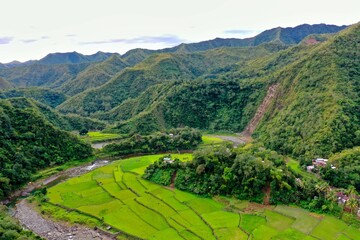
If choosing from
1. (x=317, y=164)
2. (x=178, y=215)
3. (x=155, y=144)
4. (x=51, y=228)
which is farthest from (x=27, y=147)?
(x=317, y=164)

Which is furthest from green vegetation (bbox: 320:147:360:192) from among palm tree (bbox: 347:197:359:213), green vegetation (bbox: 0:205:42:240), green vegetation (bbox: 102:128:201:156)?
green vegetation (bbox: 0:205:42:240)

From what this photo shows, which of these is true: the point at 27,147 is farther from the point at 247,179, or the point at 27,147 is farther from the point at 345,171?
the point at 345,171

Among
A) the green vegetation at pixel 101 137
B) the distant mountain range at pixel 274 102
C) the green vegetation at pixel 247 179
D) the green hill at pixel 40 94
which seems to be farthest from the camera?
the green hill at pixel 40 94

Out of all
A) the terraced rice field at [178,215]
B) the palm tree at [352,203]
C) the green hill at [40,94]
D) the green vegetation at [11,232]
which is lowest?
the terraced rice field at [178,215]

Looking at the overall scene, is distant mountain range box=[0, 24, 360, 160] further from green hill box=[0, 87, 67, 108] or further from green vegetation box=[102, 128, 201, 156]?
green vegetation box=[102, 128, 201, 156]

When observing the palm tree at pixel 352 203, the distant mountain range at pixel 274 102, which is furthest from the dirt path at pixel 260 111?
the palm tree at pixel 352 203

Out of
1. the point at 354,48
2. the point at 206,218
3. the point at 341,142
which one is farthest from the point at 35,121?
the point at 354,48

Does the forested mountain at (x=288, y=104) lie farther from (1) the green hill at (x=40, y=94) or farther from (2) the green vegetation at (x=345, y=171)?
(1) the green hill at (x=40, y=94)
